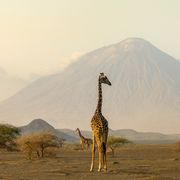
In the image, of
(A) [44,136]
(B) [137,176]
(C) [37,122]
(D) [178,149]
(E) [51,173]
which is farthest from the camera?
(C) [37,122]

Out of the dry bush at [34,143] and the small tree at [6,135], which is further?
the small tree at [6,135]

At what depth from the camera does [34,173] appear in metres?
23.2

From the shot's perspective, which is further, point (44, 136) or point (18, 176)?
point (44, 136)

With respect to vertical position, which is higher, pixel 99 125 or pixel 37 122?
pixel 37 122

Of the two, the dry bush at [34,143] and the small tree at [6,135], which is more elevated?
the small tree at [6,135]

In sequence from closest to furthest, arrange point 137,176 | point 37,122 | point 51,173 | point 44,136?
A: point 137,176, point 51,173, point 44,136, point 37,122

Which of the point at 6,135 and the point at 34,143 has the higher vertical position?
the point at 6,135

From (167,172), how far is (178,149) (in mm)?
24881

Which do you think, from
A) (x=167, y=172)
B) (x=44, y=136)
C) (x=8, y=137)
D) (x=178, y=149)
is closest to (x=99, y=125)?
(x=167, y=172)

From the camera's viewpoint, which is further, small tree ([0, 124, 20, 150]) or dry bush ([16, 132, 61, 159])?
small tree ([0, 124, 20, 150])

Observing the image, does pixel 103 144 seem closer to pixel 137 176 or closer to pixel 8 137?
pixel 137 176

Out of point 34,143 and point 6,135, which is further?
point 6,135

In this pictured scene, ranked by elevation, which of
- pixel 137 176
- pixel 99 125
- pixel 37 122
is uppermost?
pixel 37 122

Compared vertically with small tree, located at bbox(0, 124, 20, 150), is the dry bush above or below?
below
